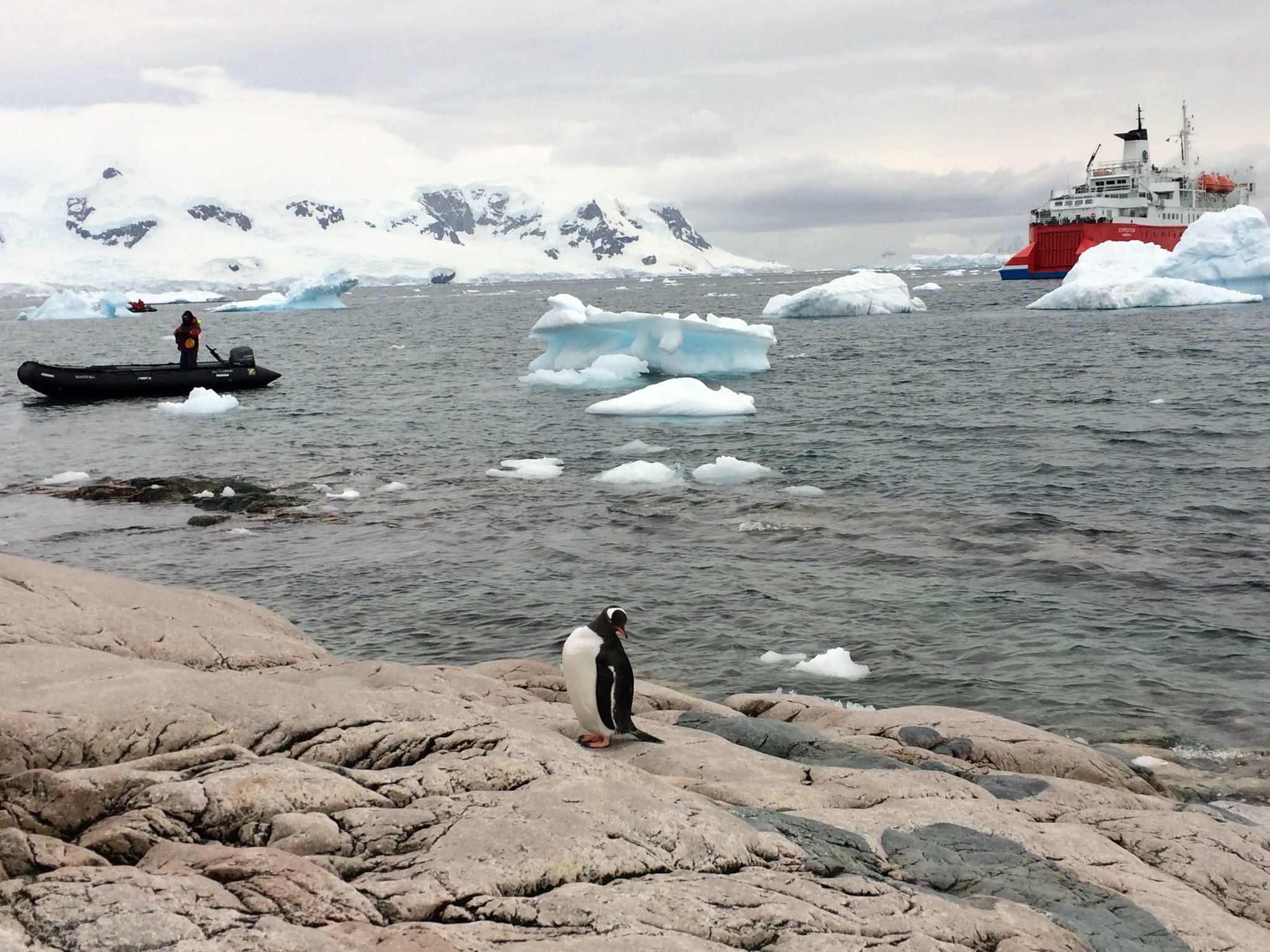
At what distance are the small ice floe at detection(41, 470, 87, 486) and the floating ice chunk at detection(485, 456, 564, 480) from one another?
23.5 feet

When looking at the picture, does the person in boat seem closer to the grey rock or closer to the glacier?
the grey rock

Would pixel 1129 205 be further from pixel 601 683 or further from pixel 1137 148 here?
pixel 601 683

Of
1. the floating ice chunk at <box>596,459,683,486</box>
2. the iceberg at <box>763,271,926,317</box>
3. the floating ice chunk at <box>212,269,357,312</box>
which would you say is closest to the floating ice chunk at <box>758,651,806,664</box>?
the floating ice chunk at <box>596,459,683,486</box>

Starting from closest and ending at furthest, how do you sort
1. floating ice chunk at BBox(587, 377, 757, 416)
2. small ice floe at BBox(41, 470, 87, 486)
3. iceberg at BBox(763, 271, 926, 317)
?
small ice floe at BBox(41, 470, 87, 486) < floating ice chunk at BBox(587, 377, 757, 416) < iceberg at BBox(763, 271, 926, 317)

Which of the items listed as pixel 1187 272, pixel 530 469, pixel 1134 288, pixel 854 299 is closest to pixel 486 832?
pixel 530 469

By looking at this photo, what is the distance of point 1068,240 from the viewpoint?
73188 millimetres

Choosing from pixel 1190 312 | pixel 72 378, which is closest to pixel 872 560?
pixel 72 378

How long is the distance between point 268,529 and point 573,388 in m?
17.0

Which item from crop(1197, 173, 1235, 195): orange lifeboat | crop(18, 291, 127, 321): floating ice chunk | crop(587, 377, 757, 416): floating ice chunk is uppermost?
crop(1197, 173, 1235, 195): orange lifeboat

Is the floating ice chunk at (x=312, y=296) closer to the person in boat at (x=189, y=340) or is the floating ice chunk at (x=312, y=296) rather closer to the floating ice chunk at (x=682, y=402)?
the person in boat at (x=189, y=340)

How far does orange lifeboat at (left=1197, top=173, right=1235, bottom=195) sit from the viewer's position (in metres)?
75.5

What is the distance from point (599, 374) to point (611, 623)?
26013 millimetres

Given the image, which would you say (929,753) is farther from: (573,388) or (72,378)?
(72,378)

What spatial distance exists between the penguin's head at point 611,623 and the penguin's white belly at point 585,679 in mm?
72
